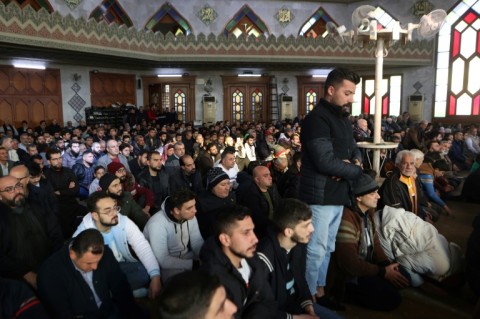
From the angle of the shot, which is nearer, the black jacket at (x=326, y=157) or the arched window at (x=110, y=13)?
the black jacket at (x=326, y=157)

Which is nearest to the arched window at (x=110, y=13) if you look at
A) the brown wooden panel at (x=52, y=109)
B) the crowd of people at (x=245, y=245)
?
the brown wooden panel at (x=52, y=109)

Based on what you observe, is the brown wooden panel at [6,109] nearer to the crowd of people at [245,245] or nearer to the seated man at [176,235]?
the crowd of people at [245,245]

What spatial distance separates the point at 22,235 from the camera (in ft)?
9.19

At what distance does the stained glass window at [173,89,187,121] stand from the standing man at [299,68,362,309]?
14270 millimetres

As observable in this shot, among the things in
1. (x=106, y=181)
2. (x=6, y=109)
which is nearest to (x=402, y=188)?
(x=106, y=181)

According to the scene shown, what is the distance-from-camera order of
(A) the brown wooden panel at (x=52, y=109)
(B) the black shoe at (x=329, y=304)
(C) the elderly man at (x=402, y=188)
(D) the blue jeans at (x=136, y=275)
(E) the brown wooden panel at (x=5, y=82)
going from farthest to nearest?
(A) the brown wooden panel at (x=52, y=109)
(E) the brown wooden panel at (x=5, y=82)
(C) the elderly man at (x=402, y=188)
(D) the blue jeans at (x=136, y=275)
(B) the black shoe at (x=329, y=304)

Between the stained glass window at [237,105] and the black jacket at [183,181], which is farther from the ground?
the stained glass window at [237,105]

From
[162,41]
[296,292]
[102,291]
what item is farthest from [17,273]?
[162,41]

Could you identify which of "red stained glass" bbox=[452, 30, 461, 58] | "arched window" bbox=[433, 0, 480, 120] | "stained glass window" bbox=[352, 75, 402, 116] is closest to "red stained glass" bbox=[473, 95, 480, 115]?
"arched window" bbox=[433, 0, 480, 120]

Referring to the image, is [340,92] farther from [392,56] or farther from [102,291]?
[392,56]

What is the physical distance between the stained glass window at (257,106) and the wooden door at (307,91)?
176 centimetres

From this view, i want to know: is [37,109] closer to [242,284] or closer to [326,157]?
[326,157]

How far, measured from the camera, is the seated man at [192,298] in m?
1.36

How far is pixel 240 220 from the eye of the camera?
2.06 metres
